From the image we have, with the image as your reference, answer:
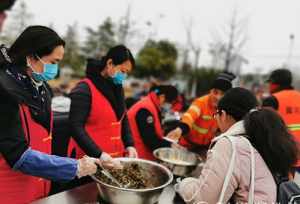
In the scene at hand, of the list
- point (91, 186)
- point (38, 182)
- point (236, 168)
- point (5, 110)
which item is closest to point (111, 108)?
point (91, 186)

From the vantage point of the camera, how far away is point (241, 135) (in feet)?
5.25

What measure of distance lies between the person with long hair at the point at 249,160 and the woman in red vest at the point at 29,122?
0.63 m

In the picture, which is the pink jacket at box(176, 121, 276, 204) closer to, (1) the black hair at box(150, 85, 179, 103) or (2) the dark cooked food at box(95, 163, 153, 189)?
(2) the dark cooked food at box(95, 163, 153, 189)

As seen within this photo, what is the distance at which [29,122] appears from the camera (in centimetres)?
165

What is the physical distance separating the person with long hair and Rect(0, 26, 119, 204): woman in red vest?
25.0 inches

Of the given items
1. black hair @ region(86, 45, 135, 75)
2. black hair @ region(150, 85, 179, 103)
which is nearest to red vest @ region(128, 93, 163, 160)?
black hair @ region(150, 85, 179, 103)

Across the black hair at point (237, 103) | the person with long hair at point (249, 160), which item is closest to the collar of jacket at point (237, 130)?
the person with long hair at point (249, 160)

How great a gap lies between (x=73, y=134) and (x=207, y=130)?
63.3 inches

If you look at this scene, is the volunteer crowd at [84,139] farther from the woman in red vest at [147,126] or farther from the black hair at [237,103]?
the woman in red vest at [147,126]

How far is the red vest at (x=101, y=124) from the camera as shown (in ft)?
7.70

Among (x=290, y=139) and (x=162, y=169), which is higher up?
(x=290, y=139)

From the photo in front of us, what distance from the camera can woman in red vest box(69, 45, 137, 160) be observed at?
88.2 inches

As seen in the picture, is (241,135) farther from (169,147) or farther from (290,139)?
(169,147)

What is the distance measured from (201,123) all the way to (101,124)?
1.35 m
